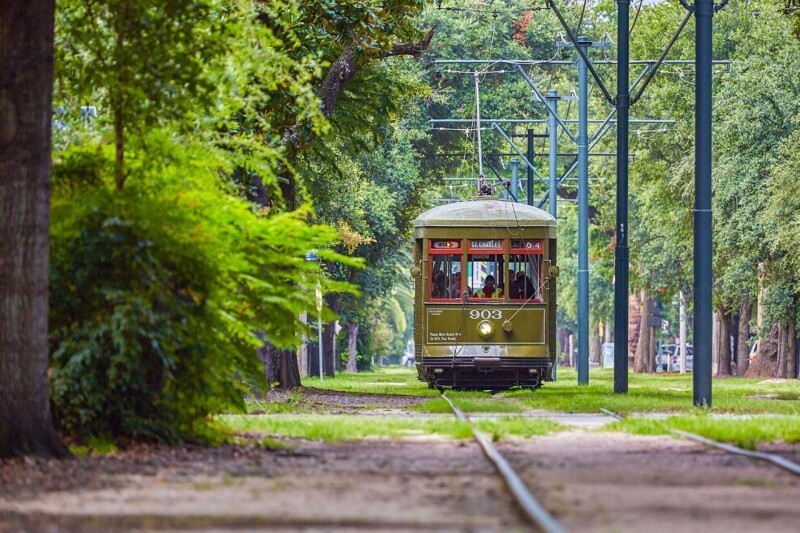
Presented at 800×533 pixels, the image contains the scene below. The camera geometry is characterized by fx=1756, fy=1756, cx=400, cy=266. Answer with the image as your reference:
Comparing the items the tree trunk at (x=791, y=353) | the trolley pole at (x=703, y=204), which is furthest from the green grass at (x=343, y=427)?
the tree trunk at (x=791, y=353)

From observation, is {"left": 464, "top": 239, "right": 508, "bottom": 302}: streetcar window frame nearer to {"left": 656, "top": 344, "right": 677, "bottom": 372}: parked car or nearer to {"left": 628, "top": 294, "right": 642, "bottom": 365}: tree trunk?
{"left": 628, "top": 294, "right": 642, "bottom": 365}: tree trunk

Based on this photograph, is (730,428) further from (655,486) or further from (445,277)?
(445,277)

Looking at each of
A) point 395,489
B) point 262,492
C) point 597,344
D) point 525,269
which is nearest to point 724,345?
point 525,269

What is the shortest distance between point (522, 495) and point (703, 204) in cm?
1508

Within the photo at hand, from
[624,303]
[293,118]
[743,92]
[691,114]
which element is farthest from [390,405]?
[691,114]

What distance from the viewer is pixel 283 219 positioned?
54.6 ft

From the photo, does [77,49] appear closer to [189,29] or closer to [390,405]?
[189,29]

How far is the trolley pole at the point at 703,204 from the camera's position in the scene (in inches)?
989

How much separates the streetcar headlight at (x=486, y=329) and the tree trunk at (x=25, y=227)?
692 inches

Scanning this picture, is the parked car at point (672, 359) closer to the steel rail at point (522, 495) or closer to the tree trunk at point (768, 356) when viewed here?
the tree trunk at point (768, 356)

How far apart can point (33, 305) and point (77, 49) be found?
3735mm

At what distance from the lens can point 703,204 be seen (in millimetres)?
25141

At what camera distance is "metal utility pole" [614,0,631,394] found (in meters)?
32.0

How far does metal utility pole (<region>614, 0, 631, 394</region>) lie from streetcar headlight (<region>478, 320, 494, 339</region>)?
243 centimetres
